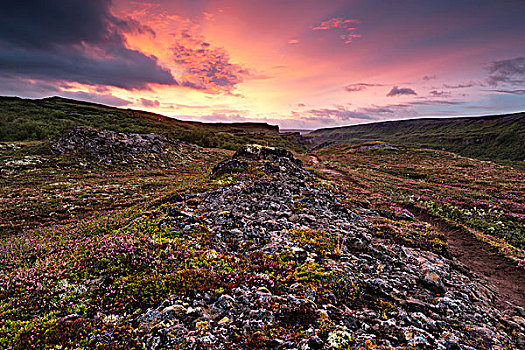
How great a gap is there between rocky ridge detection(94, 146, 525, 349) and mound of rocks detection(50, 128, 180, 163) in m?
42.6

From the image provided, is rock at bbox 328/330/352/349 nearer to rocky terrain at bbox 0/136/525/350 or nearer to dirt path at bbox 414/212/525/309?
rocky terrain at bbox 0/136/525/350

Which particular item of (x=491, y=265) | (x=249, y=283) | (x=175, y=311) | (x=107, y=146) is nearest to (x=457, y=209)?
(x=491, y=265)

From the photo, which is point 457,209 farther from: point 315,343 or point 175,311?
point 175,311

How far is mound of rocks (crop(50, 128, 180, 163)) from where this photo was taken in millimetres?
45250

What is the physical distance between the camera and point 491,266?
15000 mm

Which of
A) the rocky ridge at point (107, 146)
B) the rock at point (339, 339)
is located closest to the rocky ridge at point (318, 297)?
the rock at point (339, 339)

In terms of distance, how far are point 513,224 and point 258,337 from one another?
32634mm

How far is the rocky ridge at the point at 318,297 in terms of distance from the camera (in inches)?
236

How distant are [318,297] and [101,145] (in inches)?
2213

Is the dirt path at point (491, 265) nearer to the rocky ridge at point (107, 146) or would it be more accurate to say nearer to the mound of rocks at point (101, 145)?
the rocky ridge at point (107, 146)

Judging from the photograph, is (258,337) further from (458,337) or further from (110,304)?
(458,337)

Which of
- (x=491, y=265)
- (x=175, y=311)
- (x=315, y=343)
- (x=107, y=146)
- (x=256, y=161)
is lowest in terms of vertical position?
(x=491, y=265)

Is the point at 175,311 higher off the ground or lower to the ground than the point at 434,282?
higher

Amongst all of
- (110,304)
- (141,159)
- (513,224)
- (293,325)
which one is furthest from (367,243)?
(141,159)
